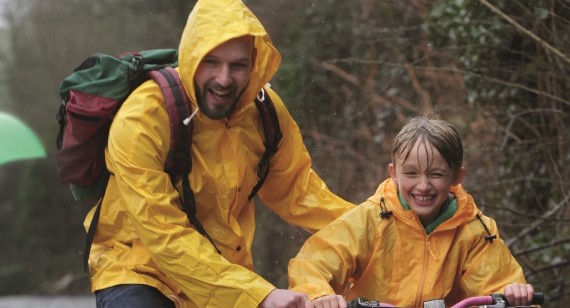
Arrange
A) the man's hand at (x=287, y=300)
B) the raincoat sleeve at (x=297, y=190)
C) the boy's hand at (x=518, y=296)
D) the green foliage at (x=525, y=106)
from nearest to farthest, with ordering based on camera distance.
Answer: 1. the man's hand at (x=287, y=300)
2. the boy's hand at (x=518, y=296)
3. the raincoat sleeve at (x=297, y=190)
4. the green foliage at (x=525, y=106)

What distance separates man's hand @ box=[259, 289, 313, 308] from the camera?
448 cm

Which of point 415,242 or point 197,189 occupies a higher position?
point 415,242

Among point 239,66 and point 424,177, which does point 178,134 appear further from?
point 424,177

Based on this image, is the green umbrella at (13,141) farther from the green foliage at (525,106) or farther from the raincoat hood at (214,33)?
the green foliage at (525,106)

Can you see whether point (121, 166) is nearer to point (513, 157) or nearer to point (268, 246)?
point (513, 157)

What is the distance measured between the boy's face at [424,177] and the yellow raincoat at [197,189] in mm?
707

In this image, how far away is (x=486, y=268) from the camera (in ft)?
16.6

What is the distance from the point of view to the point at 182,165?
4910 millimetres

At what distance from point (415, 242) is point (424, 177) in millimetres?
329

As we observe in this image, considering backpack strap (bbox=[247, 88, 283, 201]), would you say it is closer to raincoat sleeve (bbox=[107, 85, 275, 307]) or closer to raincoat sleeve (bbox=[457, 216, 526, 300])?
→ raincoat sleeve (bbox=[107, 85, 275, 307])

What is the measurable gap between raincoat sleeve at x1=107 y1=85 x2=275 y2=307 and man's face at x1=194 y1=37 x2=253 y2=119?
209mm

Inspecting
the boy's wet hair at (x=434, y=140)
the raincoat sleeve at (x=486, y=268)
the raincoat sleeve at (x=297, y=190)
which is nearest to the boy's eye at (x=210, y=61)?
the raincoat sleeve at (x=297, y=190)

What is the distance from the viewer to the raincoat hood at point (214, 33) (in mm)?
4809

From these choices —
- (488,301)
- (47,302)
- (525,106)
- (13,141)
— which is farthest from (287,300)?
(47,302)
